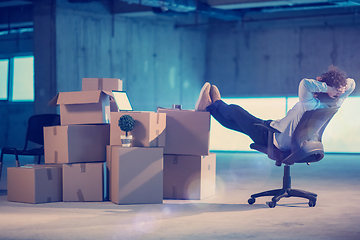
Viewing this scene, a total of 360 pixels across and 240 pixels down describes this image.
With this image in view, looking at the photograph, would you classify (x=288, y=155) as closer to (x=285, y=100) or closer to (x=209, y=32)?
(x=285, y=100)

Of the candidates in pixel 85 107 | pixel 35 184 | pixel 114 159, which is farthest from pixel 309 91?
pixel 35 184

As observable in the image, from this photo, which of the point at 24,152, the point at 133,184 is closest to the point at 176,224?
the point at 133,184

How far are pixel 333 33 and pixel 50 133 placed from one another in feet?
23.2

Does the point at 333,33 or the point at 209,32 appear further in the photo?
the point at 209,32

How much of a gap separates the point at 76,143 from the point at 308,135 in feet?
6.42

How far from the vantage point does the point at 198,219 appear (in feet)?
10.3

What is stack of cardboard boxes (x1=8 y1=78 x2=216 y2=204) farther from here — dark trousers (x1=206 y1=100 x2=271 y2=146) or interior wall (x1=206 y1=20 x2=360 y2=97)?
interior wall (x1=206 y1=20 x2=360 y2=97)

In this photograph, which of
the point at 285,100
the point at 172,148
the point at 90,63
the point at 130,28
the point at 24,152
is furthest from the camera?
the point at 285,100

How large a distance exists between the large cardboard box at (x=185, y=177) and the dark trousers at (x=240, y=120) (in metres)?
0.40

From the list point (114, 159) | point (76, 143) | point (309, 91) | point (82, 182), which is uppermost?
point (309, 91)

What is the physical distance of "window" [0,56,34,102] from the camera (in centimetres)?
1038

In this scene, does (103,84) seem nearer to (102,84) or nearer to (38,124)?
(102,84)

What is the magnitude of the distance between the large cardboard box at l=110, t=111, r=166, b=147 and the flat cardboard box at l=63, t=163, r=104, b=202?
0.99 feet

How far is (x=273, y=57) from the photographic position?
9.67 m
